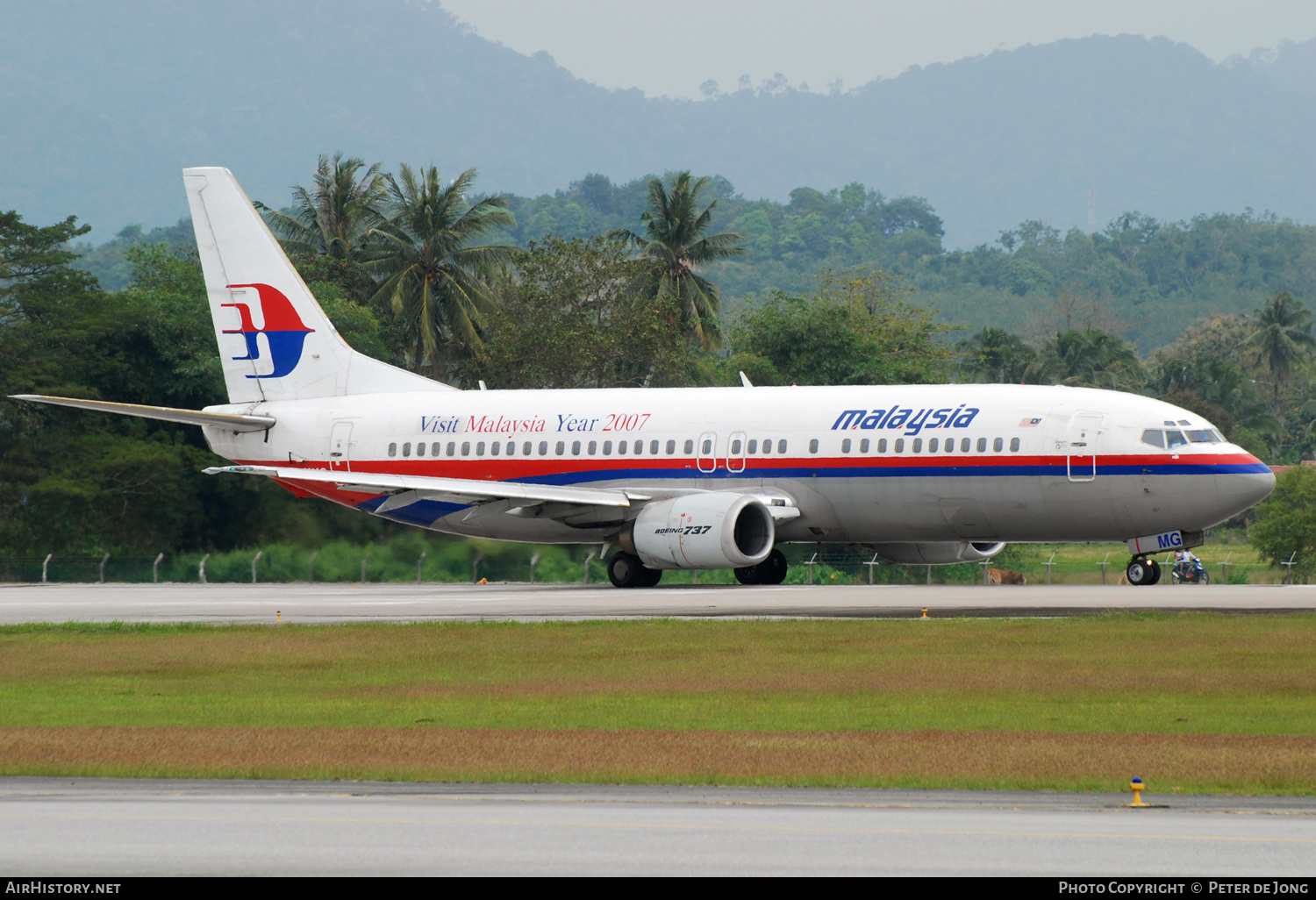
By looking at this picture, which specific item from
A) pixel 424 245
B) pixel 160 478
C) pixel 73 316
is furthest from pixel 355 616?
pixel 424 245

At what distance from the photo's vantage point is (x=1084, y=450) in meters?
35.4

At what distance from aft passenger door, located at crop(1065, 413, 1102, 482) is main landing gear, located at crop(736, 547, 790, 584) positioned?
8.93m

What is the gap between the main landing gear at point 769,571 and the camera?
137 ft

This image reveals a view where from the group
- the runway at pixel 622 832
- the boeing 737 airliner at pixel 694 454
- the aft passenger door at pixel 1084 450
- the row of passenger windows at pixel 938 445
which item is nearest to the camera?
the runway at pixel 622 832

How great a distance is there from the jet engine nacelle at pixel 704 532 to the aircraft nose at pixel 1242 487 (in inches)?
392

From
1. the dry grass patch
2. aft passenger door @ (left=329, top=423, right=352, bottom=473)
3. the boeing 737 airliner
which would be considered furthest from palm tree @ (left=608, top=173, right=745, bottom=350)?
the dry grass patch

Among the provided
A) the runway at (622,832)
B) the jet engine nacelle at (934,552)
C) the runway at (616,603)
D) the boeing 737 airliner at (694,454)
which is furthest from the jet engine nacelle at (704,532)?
the runway at (622,832)

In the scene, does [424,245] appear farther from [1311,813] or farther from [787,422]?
[1311,813]

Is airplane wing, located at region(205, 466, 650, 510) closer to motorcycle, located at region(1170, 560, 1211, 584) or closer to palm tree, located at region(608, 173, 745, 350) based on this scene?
motorcycle, located at region(1170, 560, 1211, 584)

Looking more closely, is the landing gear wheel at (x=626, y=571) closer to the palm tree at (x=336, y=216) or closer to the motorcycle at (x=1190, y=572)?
the motorcycle at (x=1190, y=572)

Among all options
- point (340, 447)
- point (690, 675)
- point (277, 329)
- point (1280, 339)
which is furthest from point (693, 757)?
point (1280, 339)

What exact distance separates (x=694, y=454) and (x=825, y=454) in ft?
11.3

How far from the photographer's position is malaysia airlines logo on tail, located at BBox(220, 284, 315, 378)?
151 feet

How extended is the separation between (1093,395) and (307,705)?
23.3 metres
